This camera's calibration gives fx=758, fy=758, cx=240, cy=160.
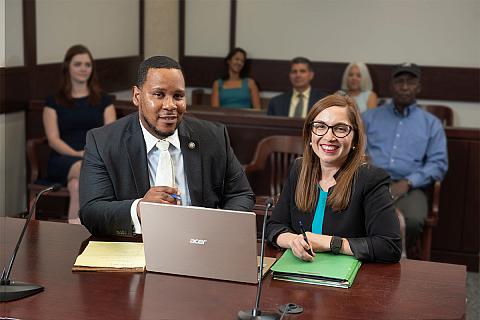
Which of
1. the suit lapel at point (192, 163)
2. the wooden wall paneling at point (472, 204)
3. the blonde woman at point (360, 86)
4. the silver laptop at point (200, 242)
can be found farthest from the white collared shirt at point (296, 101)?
the silver laptop at point (200, 242)

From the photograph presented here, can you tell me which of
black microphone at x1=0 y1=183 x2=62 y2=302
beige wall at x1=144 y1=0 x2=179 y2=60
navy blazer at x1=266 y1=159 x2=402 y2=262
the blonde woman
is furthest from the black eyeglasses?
beige wall at x1=144 y1=0 x2=179 y2=60

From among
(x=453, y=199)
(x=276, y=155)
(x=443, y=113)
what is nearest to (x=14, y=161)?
(x=276, y=155)

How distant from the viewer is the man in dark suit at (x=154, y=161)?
2.48m

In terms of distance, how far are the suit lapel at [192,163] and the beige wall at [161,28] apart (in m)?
4.65

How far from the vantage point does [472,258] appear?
4.71 m

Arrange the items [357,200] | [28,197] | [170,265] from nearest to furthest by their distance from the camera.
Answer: [170,265]
[357,200]
[28,197]

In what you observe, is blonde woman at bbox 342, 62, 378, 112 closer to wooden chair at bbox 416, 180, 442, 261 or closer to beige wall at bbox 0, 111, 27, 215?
wooden chair at bbox 416, 180, 442, 261

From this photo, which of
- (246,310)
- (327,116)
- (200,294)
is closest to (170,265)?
(200,294)

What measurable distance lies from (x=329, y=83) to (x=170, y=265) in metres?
5.46

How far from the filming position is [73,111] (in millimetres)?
4891

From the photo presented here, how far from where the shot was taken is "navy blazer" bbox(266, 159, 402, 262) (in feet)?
7.65

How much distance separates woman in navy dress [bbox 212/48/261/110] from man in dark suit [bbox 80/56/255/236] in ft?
14.5

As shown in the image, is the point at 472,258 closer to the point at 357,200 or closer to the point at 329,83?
the point at 357,200

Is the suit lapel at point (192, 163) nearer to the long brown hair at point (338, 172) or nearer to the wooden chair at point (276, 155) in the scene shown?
the long brown hair at point (338, 172)
